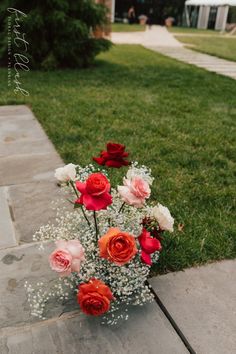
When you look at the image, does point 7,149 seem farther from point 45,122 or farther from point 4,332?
point 4,332

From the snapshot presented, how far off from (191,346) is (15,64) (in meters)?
8.31

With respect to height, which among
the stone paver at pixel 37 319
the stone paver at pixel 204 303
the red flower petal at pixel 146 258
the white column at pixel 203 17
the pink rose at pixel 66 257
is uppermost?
the pink rose at pixel 66 257

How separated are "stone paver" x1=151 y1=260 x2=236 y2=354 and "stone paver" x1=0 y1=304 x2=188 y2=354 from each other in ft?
0.33

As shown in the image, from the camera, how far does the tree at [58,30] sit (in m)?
8.48

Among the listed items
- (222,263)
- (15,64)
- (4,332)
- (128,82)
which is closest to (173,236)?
(222,263)

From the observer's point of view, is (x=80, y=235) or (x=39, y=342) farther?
(x=80, y=235)

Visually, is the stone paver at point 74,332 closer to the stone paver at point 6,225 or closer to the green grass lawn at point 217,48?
the stone paver at point 6,225

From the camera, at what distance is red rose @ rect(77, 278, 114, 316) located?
1812mm

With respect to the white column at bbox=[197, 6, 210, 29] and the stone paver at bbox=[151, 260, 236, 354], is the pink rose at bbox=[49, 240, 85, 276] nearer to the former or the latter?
the stone paver at bbox=[151, 260, 236, 354]

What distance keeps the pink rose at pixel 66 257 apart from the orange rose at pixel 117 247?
0.43ft

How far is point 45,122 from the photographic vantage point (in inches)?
207

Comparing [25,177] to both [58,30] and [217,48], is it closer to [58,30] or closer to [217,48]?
[58,30]

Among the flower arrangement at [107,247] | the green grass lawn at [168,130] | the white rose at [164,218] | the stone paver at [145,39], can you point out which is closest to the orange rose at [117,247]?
the flower arrangement at [107,247]

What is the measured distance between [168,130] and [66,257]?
346cm
